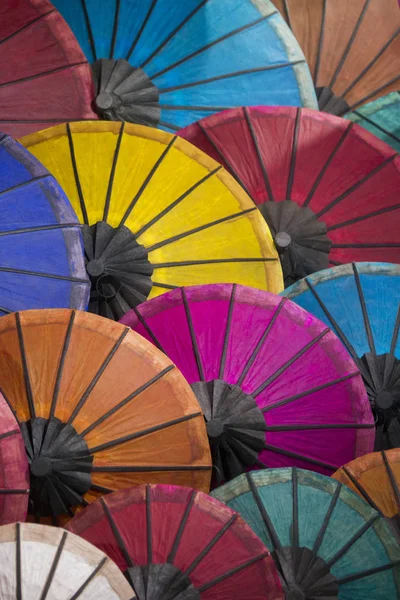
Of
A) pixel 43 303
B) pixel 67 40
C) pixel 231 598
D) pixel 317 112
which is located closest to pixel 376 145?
pixel 317 112

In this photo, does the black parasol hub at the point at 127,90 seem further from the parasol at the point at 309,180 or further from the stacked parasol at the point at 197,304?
the parasol at the point at 309,180

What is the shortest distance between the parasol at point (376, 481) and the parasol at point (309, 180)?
106 inches

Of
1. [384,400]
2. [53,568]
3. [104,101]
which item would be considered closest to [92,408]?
[53,568]

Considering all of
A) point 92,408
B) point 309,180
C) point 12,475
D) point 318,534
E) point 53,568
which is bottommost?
point 53,568

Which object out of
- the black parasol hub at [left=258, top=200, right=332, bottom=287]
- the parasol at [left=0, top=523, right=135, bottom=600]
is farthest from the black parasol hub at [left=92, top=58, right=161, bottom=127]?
the parasol at [left=0, top=523, right=135, bottom=600]

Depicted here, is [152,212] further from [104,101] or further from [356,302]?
[356,302]

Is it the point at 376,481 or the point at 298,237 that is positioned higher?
the point at 298,237

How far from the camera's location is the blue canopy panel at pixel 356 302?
13.0 meters

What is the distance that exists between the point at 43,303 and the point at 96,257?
90 centimetres

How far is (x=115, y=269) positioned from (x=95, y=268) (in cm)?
19

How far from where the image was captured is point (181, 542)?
34.1 ft

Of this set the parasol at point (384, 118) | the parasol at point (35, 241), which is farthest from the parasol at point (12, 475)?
the parasol at point (384, 118)

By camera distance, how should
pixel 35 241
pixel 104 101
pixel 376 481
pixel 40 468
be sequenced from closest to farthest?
1. pixel 40 468
2. pixel 376 481
3. pixel 35 241
4. pixel 104 101

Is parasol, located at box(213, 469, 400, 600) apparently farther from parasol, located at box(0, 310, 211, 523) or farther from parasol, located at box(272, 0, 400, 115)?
parasol, located at box(272, 0, 400, 115)
